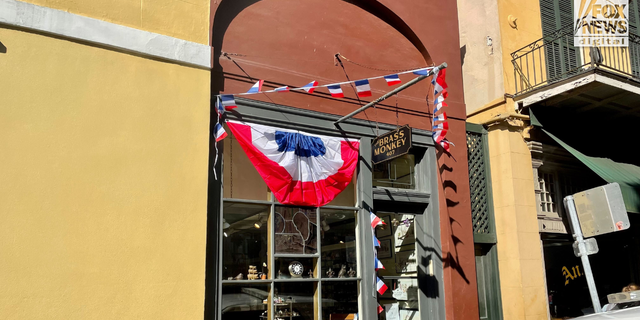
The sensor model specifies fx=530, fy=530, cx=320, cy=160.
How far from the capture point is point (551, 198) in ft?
33.3

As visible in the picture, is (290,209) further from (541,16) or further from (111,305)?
(541,16)

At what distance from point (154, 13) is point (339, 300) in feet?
14.6

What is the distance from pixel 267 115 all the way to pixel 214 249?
1906 mm

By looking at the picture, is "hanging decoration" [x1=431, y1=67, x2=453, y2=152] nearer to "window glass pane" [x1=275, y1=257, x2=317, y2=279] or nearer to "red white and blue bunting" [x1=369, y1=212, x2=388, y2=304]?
"red white and blue bunting" [x1=369, y1=212, x2=388, y2=304]

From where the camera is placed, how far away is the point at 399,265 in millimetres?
8250

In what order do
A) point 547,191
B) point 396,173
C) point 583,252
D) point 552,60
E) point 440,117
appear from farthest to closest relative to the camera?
1. point 552,60
2. point 547,191
3. point 396,173
4. point 440,117
5. point 583,252

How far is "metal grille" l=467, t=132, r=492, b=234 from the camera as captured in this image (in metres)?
9.14

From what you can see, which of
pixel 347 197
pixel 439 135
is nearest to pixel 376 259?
pixel 347 197

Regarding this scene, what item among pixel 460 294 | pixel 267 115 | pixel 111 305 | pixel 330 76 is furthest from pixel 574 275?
pixel 111 305

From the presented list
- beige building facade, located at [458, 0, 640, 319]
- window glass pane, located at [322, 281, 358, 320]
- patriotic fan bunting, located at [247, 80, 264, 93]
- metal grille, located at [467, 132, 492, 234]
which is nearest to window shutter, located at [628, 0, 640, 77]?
beige building facade, located at [458, 0, 640, 319]

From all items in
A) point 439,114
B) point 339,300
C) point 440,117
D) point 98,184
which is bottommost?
point 339,300

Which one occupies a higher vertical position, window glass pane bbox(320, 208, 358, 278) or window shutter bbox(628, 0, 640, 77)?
window shutter bbox(628, 0, 640, 77)

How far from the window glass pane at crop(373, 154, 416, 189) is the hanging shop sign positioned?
449mm

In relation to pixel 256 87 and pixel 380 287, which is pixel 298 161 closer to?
pixel 256 87
